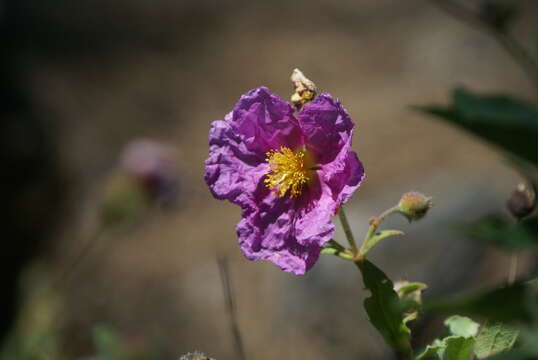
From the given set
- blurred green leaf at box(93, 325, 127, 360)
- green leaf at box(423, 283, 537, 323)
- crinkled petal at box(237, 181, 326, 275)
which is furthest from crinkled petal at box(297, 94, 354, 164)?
blurred green leaf at box(93, 325, 127, 360)

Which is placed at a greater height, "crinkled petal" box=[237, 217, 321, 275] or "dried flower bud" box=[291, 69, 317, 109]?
"dried flower bud" box=[291, 69, 317, 109]

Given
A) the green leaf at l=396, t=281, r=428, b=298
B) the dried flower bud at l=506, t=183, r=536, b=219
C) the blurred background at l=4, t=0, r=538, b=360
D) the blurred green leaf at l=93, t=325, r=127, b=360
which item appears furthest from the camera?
the blurred background at l=4, t=0, r=538, b=360

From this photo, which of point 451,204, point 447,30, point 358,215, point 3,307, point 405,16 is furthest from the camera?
point 405,16

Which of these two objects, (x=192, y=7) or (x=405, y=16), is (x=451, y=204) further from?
(x=192, y=7)

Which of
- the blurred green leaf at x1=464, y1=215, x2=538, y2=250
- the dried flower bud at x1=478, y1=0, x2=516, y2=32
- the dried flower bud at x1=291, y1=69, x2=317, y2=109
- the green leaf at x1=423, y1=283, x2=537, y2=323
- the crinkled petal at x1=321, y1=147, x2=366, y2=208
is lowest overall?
the green leaf at x1=423, y1=283, x2=537, y2=323

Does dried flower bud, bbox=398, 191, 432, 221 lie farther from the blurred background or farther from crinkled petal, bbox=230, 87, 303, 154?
the blurred background

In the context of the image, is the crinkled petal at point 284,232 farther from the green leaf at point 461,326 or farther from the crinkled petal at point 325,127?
the green leaf at point 461,326

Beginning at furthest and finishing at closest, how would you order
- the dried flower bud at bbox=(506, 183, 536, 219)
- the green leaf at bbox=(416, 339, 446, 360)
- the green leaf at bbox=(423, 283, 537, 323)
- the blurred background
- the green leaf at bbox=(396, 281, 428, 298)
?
the blurred background
the dried flower bud at bbox=(506, 183, 536, 219)
the green leaf at bbox=(396, 281, 428, 298)
the green leaf at bbox=(416, 339, 446, 360)
the green leaf at bbox=(423, 283, 537, 323)

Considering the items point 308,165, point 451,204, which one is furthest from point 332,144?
point 451,204

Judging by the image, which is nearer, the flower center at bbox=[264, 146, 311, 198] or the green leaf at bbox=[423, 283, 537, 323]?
the green leaf at bbox=[423, 283, 537, 323]
